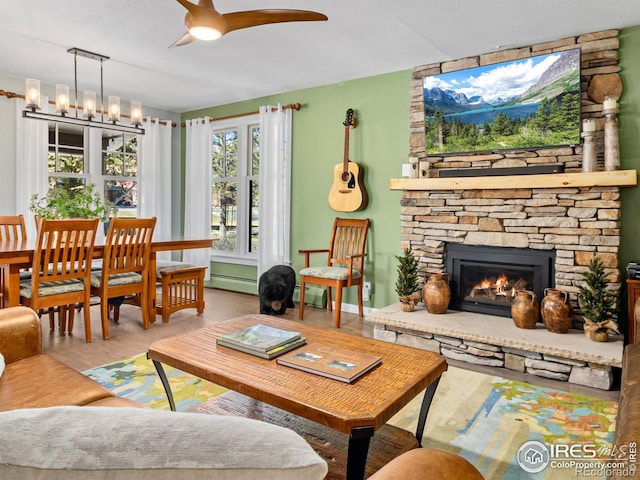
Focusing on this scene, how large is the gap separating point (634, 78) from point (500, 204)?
1242mm

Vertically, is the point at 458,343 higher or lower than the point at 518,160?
lower

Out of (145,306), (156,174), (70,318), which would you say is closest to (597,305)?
(145,306)

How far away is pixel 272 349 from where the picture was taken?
1.81 metres

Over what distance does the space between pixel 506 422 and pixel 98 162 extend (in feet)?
16.9

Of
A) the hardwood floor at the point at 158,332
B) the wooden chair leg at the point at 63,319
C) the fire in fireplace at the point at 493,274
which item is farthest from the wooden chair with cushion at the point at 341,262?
the wooden chair leg at the point at 63,319

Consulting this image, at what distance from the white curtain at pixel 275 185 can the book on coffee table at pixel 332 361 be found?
3216 mm

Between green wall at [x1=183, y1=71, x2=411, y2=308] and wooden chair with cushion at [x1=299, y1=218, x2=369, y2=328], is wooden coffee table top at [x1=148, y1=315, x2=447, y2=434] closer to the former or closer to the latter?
wooden chair with cushion at [x1=299, y1=218, x2=369, y2=328]

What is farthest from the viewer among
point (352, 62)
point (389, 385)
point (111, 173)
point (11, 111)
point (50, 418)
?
point (111, 173)

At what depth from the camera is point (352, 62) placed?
395 cm

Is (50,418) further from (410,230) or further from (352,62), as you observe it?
(352,62)

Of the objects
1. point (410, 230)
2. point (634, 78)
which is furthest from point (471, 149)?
point (634, 78)

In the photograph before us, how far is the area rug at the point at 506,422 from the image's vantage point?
5.97ft

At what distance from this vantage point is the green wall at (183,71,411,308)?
4.25m

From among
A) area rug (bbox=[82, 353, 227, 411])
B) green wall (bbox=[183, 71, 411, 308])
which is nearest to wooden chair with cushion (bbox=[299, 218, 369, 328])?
green wall (bbox=[183, 71, 411, 308])
